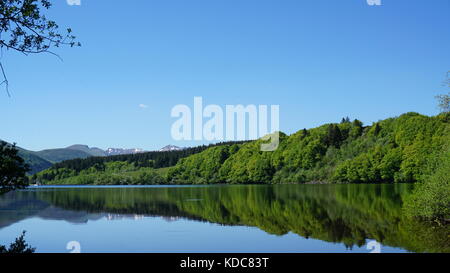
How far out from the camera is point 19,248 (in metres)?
26.4

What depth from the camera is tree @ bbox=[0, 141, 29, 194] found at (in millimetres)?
20516

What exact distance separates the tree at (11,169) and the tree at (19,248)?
4.93 metres

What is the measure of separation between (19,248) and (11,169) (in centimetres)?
795

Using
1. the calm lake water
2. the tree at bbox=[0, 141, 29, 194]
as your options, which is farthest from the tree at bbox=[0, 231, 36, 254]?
the tree at bbox=[0, 141, 29, 194]

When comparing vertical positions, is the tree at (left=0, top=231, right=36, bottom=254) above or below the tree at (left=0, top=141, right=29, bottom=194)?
below

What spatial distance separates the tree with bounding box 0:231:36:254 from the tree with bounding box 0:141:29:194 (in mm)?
4925

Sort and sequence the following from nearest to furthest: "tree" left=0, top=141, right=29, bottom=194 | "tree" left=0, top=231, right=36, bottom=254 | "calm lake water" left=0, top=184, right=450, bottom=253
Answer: "tree" left=0, top=141, right=29, bottom=194
"tree" left=0, top=231, right=36, bottom=254
"calm lake water" left=0, top=184, right=450, bottom=253

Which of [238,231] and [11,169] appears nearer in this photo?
[11,169]

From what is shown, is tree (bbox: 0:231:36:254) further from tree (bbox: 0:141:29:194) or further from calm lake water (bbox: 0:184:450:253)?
tree (bbox: 0:141:29:194)

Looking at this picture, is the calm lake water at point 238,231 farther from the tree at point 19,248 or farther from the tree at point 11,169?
the tree at point 11,169

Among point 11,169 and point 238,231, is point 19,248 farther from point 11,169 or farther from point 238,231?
point 238,231

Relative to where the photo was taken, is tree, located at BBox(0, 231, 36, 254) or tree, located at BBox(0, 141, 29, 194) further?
tree, located at BBox(0, 231, 36, 254)

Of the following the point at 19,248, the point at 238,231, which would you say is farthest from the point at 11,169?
the point at 238,231
